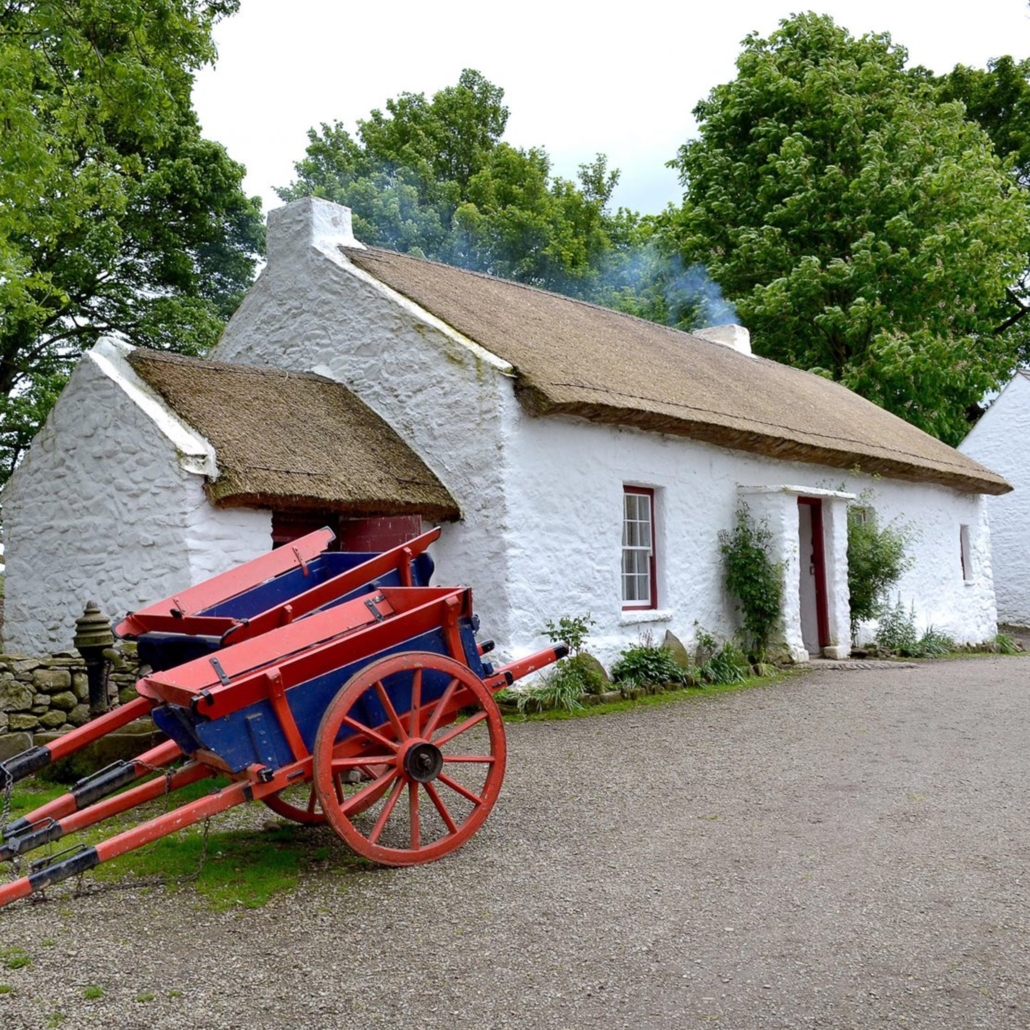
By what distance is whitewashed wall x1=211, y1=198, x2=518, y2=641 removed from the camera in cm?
973

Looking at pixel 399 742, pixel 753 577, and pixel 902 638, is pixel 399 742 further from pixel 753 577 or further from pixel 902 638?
pixel 902 638

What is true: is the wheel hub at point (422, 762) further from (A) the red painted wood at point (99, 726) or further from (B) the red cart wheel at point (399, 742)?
(A) the red painted wood at point (99, 726)

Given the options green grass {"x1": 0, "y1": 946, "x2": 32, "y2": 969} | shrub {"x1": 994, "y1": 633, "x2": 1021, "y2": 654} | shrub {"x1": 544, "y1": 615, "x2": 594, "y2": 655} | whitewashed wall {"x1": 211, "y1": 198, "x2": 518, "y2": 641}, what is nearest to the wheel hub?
green grass {"x1": 0, "y1": 946, "x2": 32, "y2": 969}

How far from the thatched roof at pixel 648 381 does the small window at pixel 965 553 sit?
1.23 meters

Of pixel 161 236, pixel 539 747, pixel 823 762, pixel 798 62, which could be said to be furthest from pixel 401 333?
pixel 798 62

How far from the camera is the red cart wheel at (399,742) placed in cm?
429

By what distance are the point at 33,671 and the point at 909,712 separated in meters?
7.02

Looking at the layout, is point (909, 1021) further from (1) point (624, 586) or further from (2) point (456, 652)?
(1) point (624, 586)

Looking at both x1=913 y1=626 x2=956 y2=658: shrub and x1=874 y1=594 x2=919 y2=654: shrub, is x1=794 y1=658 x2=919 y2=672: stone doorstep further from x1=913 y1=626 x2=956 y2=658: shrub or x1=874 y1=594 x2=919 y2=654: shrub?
x1=913 y1=626 x2=956 y2=658: shrub

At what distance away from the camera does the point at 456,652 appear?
15.9 ft

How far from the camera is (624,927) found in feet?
12.8

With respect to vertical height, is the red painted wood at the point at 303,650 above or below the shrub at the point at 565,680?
above

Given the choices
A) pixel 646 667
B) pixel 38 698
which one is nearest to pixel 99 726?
pixel 38 698

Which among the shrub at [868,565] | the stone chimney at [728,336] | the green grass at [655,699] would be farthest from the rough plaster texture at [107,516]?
the stone chimney at [728,336]
